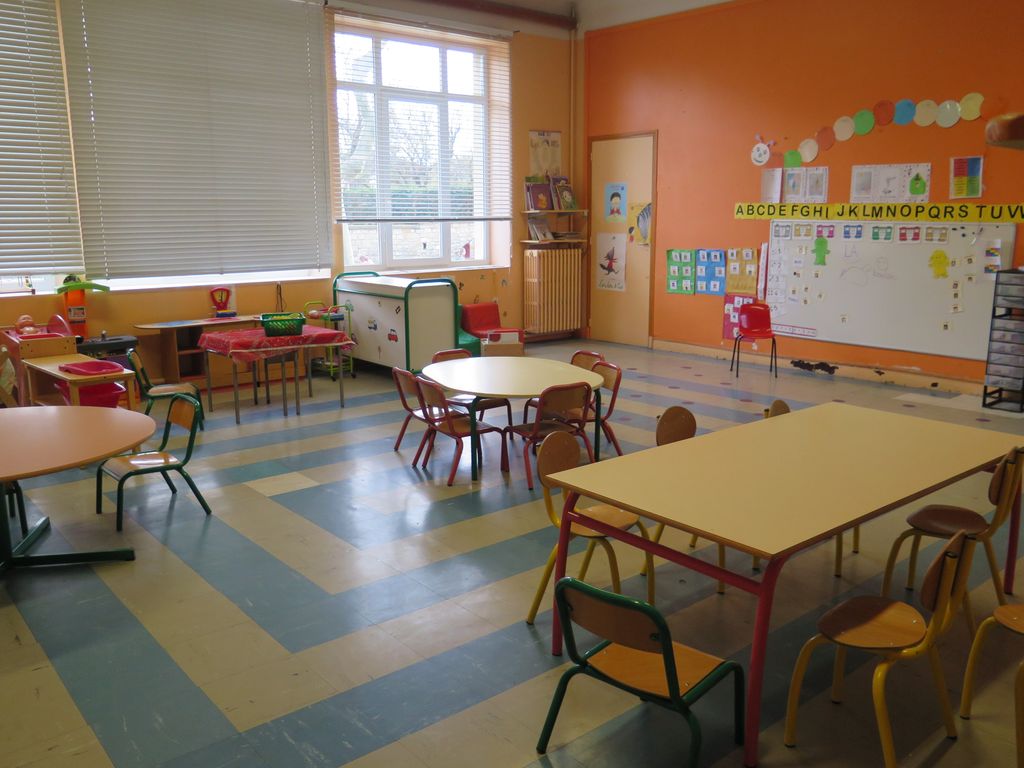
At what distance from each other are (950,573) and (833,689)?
0.71m

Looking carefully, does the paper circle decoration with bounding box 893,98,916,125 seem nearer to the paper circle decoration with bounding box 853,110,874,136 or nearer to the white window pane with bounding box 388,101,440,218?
the paper circle decoration with bounding box 853,110,874,136

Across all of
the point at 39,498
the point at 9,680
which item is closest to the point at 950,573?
the point at 9,680

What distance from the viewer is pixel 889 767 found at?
243cm

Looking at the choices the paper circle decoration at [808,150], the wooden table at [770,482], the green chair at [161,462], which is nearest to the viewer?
the wooden table at [770,482]

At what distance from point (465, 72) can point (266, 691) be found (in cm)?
823

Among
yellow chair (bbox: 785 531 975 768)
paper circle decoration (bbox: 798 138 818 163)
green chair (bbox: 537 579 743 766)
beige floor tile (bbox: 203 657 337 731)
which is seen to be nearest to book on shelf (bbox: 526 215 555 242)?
paper circle decoration (bbox: 798 138 818 163)

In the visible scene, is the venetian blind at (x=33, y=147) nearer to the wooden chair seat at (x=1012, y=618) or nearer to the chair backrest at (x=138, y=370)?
the chair backrest at (x=138, y=370)

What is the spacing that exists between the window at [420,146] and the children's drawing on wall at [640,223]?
1506 mm

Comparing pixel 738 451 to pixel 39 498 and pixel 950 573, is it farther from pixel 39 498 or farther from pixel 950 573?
pixel 39 498

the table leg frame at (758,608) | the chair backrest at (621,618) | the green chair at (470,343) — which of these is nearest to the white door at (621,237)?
the green chair at (470,343)

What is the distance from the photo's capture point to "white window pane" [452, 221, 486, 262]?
395 inches

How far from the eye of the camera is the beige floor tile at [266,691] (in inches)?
110

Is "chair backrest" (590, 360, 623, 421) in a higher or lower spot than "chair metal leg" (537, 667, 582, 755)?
higher

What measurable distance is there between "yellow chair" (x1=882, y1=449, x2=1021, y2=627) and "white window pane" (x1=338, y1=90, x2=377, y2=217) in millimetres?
6734
